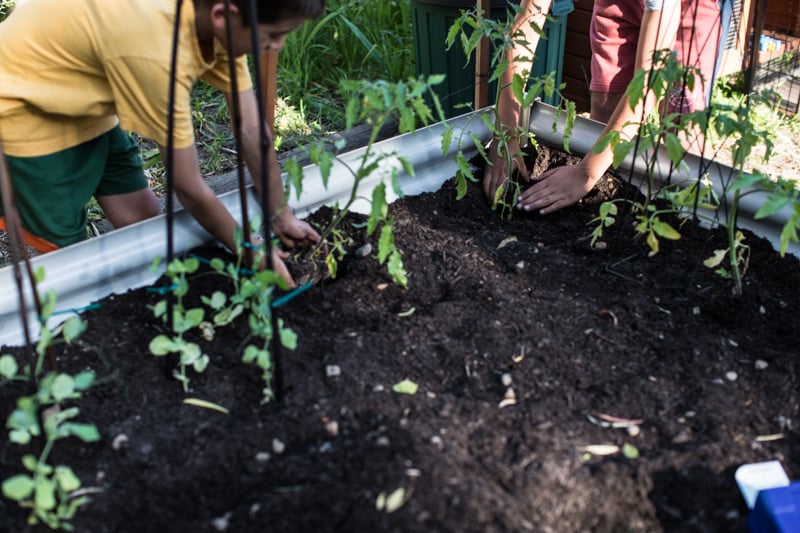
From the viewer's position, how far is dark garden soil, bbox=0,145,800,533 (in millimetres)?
1435

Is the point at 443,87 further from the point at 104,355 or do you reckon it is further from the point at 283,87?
the point at 104,355

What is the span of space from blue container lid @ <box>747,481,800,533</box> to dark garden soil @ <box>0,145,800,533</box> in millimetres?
56

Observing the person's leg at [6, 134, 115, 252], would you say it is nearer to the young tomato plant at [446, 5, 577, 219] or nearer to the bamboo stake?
the young tomato plant at [446, 5, 577, 219]

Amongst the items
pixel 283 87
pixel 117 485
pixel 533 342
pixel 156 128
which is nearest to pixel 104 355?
pixel 117 485

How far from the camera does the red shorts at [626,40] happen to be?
2.67 meters

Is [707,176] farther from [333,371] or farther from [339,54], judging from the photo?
[339,54]

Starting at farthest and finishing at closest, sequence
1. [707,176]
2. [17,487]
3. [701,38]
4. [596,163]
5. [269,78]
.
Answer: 1. [701,38]
2. [269,78]
3. [596,163]
4. [707,176]
5. [17,487]

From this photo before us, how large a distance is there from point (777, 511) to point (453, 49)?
2.58 metres

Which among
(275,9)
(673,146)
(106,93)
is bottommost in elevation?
(673,146)

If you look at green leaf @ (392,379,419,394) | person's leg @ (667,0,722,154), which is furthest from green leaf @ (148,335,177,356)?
person's leg @ (667,0,722,154)

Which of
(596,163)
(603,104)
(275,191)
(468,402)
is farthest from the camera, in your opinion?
(603,104)

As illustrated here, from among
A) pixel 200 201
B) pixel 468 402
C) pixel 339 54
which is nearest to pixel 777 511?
pixel 468 402

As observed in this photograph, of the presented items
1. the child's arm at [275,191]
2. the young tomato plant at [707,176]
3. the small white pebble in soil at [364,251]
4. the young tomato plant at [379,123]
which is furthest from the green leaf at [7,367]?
the young tomato plant at [707,176]

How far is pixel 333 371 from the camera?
1.74m
